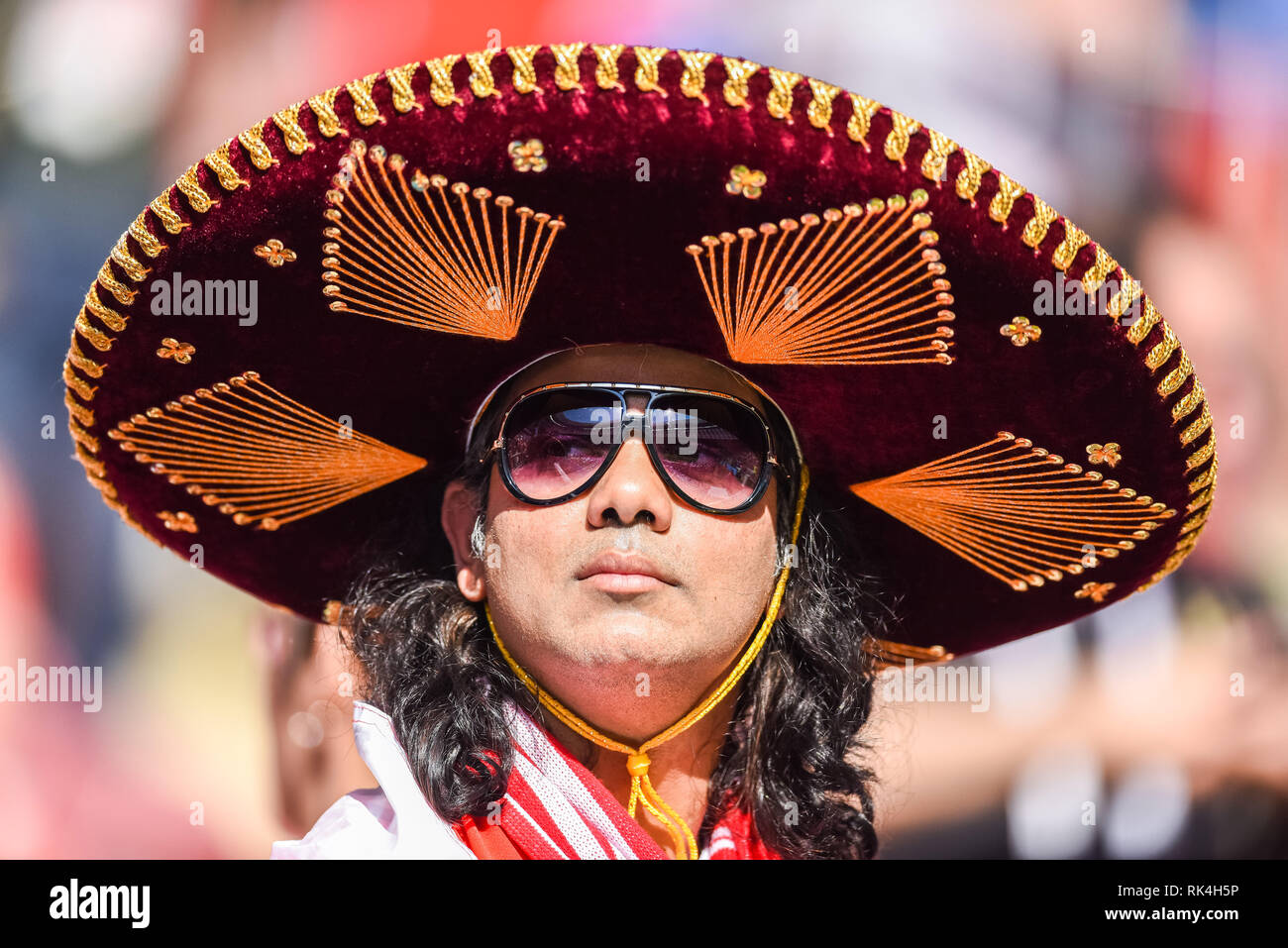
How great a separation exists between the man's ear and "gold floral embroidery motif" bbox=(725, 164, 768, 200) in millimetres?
942

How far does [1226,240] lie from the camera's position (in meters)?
6.14

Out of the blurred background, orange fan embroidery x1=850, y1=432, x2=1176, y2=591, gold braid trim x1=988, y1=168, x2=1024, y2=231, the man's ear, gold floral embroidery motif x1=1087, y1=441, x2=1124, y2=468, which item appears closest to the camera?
gold braid trim x1=988, y1=168, x2=1024, y2=231

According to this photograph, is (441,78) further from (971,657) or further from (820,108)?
(971,657)

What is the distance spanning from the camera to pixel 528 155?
70.7 inches

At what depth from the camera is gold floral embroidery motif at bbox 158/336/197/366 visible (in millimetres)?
2098

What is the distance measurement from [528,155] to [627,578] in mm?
759

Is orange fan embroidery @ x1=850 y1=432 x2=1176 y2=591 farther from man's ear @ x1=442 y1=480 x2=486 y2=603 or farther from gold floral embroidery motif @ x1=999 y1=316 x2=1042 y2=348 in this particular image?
man's ear @ x1=442 y1=480 x2=486 y2=603

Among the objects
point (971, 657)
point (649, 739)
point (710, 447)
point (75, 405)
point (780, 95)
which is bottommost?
point (971, 657)

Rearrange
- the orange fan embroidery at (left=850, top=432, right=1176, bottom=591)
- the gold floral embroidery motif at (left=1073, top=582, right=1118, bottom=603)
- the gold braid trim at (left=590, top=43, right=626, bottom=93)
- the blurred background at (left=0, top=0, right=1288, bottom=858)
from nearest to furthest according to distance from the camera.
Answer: the gold braid trim at (left=590, top=43, right=626, bottom=93) → the orange fan embroidery at (left=850, top=432, right=1176, bottom=591) → the gold floral embroidery motif at (left=1073, top=582, right=1118, bottom=603) → the blurred background at (left=0, top=0, right=1288, bottom=858)

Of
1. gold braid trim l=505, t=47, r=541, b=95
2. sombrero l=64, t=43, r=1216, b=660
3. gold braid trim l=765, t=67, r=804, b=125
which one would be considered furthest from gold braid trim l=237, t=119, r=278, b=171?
gold braid trim l=765, t=67, r=804, b=125

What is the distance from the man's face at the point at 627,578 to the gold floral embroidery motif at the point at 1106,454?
1.99 feet

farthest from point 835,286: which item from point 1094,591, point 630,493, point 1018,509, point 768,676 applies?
point 1094,591
